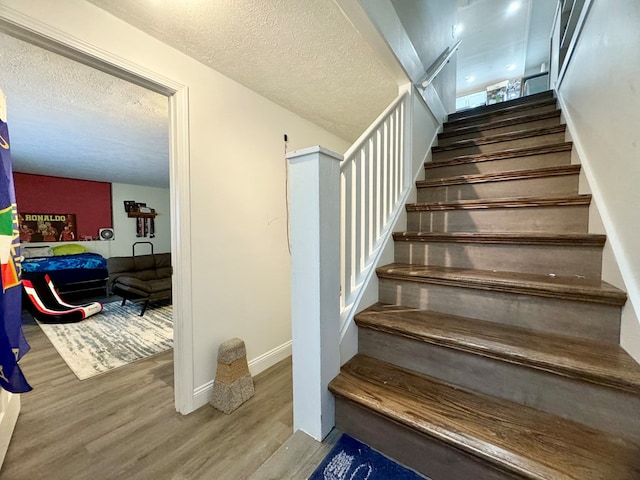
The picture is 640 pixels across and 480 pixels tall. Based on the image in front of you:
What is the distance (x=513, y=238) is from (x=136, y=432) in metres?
2.35

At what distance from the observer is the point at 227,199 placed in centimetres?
190

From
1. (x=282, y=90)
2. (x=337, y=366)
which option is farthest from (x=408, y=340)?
(x=282, y=90)

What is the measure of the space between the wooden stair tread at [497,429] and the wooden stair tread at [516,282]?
1.38 ft

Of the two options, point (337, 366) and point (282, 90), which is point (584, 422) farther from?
point (282, 90)

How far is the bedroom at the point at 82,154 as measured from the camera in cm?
180

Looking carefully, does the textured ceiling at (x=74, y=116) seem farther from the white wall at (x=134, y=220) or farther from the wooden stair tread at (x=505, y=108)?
the wooden stair tread at (x=505, y=108)

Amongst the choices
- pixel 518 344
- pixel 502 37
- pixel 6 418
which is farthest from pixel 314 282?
pixel 502 37

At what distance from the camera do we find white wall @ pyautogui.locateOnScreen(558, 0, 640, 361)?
0.85 metres

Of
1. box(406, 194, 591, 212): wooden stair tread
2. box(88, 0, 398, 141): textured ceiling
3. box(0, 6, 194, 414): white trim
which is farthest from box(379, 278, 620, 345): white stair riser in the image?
box(88, 0, 398, 141): textured ceiling

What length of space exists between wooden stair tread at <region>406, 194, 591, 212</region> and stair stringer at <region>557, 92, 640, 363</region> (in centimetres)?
6

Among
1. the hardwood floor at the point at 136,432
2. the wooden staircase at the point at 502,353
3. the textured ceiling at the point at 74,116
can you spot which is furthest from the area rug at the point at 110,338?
the wooden staircase at the point at 502,353

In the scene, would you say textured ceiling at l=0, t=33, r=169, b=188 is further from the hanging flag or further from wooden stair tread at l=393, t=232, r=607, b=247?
wooden stair tread at l=393, t=232, r=607, b=247

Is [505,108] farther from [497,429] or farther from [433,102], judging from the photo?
[497,429]

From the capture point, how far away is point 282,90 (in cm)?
207
